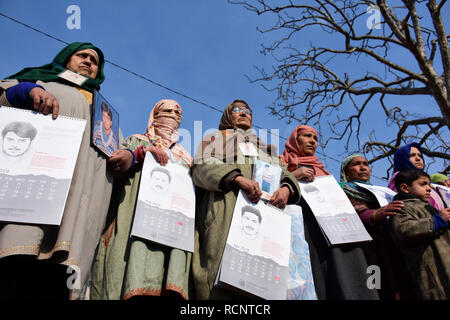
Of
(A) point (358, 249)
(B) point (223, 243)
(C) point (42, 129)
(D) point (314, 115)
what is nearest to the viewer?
(C) point (42, 129)

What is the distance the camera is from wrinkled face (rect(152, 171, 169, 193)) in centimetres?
274

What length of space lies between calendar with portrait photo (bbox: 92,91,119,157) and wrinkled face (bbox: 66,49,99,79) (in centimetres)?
41

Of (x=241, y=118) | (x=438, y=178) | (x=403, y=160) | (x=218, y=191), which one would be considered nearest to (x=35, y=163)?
(x=218, y=191)

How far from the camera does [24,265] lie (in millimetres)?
2209

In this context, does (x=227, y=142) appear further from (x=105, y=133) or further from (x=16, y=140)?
(x=16, y=140)

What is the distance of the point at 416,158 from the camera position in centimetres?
403

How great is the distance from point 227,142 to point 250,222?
2.77 ft

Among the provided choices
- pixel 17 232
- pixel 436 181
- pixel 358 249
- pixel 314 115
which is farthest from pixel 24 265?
pixel 314 115

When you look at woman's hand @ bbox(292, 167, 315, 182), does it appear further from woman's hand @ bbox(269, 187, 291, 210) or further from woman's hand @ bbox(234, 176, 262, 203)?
woman's hand @ bbox(234, 176, 262, 203)

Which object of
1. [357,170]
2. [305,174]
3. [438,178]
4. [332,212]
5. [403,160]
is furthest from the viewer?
[438,178]

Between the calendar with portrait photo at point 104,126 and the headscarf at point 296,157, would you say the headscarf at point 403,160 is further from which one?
the calendar with portrait photo at point 104,126

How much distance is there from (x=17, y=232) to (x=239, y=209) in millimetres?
1313

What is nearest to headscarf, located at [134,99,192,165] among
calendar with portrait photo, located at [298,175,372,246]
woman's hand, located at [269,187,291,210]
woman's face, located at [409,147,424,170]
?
woman's hand, located at [269,187,291,210]
